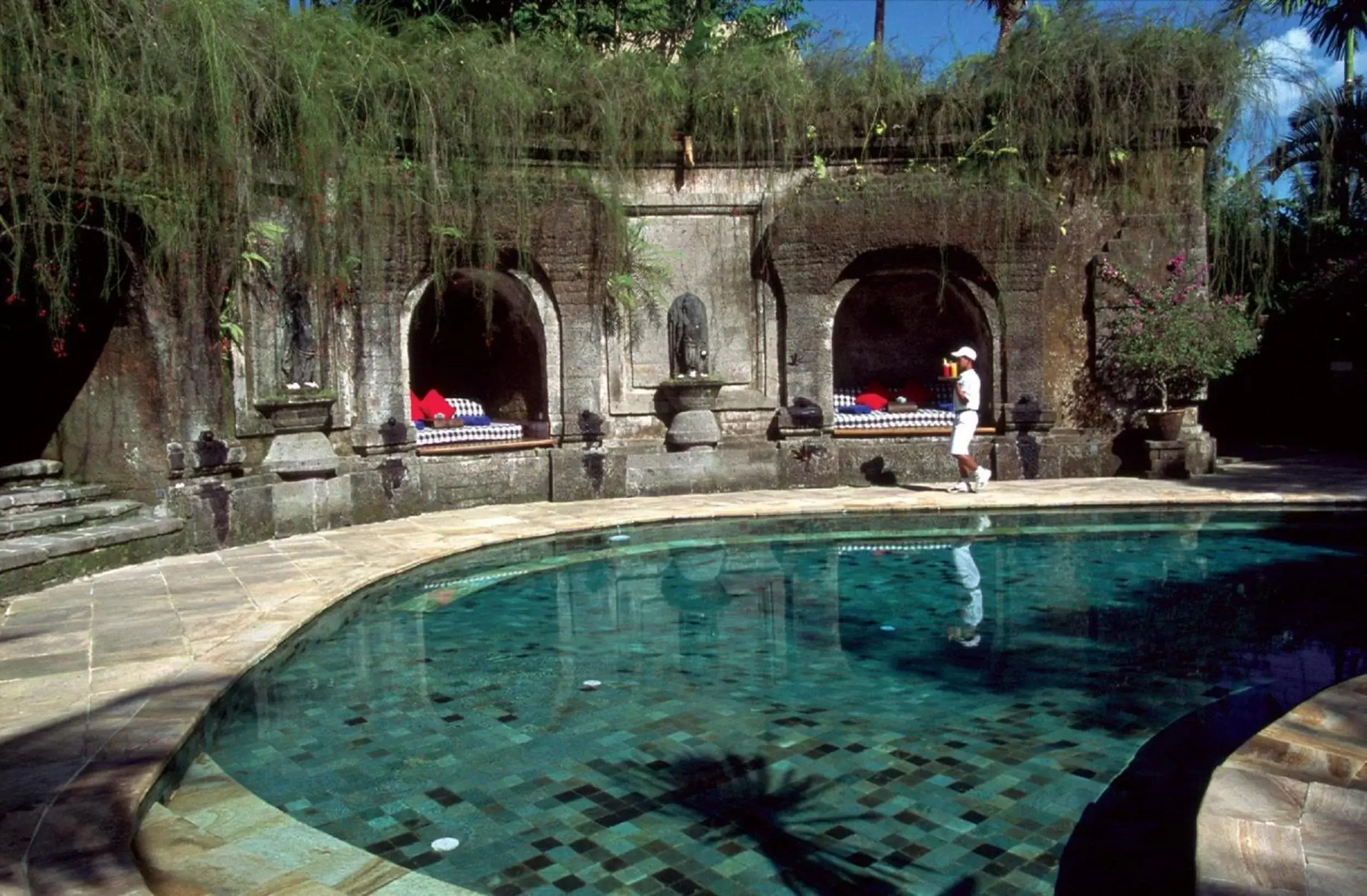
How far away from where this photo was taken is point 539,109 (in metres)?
10.2

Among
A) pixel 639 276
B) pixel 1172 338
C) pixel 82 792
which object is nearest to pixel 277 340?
pixel 639 276

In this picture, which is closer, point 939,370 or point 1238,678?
point 1238,678

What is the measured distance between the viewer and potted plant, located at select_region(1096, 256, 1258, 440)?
1041 centimetres

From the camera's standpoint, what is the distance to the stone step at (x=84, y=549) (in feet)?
20.8

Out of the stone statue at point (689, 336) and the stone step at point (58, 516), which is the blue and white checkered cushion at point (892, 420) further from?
the stone step at point (58, 516)

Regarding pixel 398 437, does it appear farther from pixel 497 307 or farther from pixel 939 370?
pixel 939 370

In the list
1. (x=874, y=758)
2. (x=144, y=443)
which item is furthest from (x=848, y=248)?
(x=874, y=758)

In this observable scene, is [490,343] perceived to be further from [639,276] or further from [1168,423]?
[1168,423]

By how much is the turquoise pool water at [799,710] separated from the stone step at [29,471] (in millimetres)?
2867

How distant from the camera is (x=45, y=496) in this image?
7.22 meters

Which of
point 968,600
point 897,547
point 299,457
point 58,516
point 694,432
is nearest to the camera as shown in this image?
point 968,600

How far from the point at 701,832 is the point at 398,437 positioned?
7.06m

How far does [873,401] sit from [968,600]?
6.27 m

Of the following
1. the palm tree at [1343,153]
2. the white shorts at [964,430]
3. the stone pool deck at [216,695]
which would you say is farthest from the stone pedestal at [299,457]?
the palm tree at [1343,153]
